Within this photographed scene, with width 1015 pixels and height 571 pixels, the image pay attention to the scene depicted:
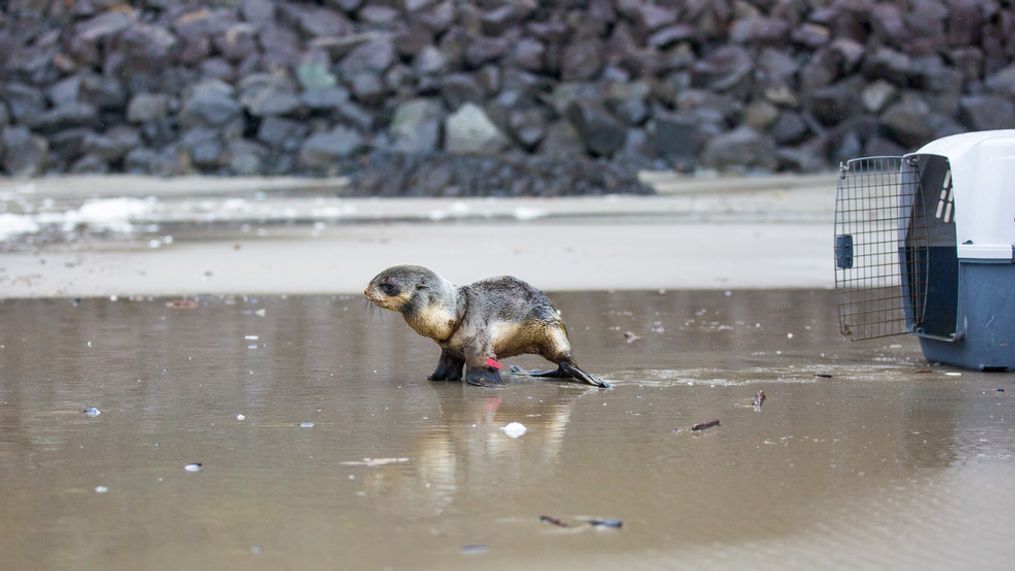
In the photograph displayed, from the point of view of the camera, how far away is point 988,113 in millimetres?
32594

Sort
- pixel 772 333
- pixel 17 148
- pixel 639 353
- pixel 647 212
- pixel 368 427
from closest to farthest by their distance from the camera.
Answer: pixel 368 427
pixel 639 353
pixel 772 333
pixel 647 212
pixel 17 148

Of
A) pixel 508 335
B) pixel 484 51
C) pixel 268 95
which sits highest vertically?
pixel 484 51

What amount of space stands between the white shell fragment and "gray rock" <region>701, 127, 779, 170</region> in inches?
962

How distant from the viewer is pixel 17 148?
3172 cm

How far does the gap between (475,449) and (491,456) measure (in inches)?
6.1

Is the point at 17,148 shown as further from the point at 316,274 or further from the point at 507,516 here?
the point at 507,516

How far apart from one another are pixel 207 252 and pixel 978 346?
360 inches

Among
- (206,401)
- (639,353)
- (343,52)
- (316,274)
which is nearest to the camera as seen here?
(206,401)

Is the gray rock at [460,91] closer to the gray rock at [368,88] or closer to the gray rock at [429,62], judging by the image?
the gray rock at [429,62]

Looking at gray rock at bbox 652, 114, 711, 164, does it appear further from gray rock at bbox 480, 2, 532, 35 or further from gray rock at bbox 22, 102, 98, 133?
gray rock at bbox 22, 102, 98, 133

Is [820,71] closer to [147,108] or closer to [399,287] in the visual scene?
[147,108]

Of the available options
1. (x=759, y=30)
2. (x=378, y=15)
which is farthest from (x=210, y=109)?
(x=759, y=30)

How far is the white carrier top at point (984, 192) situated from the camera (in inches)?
295

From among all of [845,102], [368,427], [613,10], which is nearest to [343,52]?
[613,10]
